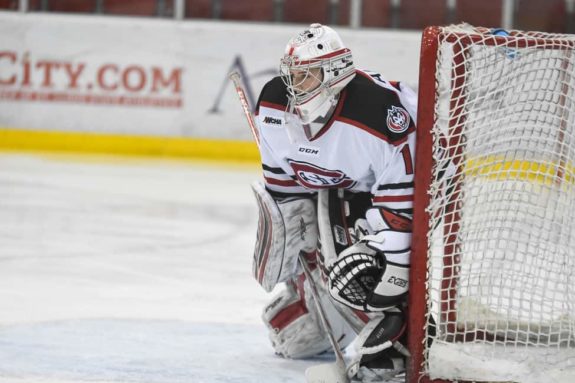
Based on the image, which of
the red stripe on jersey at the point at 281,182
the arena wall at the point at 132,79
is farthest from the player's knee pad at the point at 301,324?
the arena wall at the point at 132,79

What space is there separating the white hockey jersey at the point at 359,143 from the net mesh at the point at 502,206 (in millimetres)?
92

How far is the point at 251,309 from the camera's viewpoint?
11.2ft

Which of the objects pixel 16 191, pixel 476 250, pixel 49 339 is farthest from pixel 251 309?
pixel 16 191

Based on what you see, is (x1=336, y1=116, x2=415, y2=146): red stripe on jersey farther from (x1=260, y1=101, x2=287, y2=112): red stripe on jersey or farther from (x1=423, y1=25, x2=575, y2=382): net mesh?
(x1=260, y1=101, x2=287, y2=112): red stripe on jersey

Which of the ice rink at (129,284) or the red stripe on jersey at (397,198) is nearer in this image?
the red stripe on jersey at (397,198)

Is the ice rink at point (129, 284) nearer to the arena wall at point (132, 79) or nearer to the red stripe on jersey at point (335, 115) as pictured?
the red stripe on jersey at point (335, 115)

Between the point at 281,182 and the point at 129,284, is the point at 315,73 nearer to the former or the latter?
the point at 281,182

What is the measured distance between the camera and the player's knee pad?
282 cm

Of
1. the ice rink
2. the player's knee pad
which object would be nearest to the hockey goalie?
the player's knee pad

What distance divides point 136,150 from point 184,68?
777 mm

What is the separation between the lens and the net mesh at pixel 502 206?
2363 millimetres

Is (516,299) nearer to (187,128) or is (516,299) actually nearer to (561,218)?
(561,218)

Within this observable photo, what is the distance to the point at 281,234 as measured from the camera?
269 cm

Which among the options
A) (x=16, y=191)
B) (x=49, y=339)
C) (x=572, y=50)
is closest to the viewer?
(x=572, y=50)
